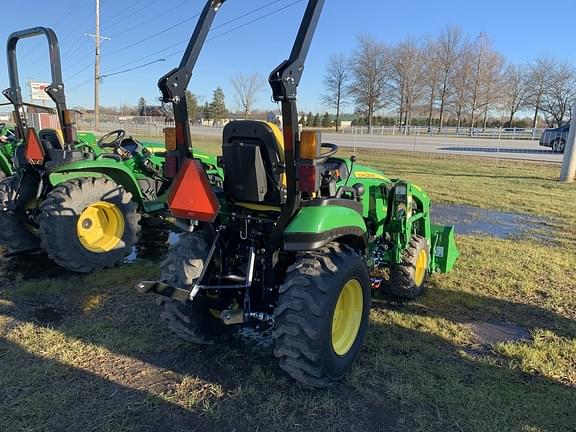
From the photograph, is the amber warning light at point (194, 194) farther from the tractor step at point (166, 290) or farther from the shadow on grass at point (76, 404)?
the shadow on grass at point (76, 404)

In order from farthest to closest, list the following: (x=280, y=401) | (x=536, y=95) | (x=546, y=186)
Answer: (x=536, y=95) < (x=546, y=186) < (x=280, y=401)

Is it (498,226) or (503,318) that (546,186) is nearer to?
(498,226)

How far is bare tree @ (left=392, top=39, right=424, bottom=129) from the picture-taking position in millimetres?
49469

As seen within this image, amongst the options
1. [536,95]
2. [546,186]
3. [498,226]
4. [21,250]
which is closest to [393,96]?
[536,95]

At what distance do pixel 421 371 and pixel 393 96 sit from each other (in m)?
50.9

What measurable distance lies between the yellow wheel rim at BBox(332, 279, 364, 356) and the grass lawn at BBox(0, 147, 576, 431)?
223 mm

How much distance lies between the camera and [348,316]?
3348 millimetres

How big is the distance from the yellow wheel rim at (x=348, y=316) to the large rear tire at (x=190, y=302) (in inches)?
34.1

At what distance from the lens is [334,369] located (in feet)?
9.79

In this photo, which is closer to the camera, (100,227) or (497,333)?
(497,333)

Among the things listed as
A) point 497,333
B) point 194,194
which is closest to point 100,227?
point 194,194

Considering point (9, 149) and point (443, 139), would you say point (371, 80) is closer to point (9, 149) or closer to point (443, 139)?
point (443, 139)

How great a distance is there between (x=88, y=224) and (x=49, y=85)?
1602 millimetres

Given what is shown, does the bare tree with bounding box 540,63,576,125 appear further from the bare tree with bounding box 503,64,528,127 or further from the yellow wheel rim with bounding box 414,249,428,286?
the yellow wheel rim with bounding box 414,249,428,286
